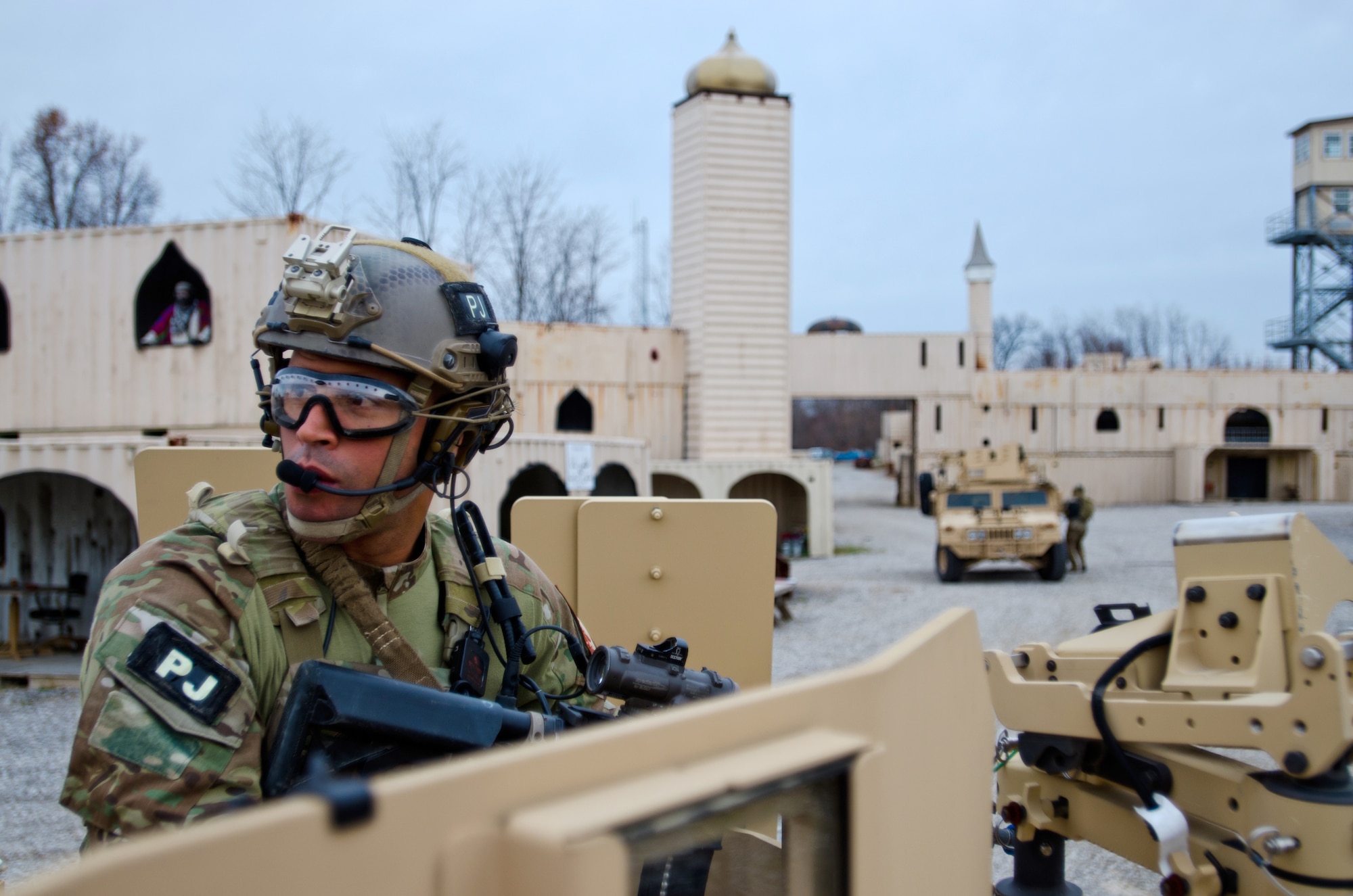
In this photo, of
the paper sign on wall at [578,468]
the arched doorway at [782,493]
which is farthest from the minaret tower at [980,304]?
the paper sign on wall at [578,468]

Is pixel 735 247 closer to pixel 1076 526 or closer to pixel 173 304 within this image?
pixel 1076 526

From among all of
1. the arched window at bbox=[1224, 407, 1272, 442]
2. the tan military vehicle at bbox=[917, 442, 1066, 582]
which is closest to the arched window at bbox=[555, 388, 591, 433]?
the tan military vehicle at bbox=[917, 442, 1066, 582]

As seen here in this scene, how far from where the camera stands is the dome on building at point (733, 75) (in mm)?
19844

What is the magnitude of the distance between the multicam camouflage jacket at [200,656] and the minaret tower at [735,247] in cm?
1817

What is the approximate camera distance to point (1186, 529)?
8.60ft

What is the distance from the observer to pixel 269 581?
1.77m

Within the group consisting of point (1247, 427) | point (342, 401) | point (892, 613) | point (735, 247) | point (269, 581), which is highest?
point (735, 247)

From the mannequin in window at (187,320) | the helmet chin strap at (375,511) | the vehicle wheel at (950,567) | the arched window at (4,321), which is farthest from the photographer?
the vehicle wheel at (950,567)

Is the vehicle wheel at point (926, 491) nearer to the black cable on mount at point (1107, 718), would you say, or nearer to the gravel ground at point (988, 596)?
the gravel ground at point (988, 596)

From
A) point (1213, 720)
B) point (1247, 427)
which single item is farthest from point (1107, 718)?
point (1247, 427)

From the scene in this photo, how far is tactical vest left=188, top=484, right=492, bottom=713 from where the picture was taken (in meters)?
1.69

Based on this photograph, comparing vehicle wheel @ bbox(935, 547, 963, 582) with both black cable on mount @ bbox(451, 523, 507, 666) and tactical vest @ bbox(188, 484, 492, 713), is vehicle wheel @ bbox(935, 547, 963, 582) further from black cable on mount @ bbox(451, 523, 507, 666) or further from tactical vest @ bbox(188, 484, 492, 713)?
tactical vest @ bbox(188, 484, 492, 713)

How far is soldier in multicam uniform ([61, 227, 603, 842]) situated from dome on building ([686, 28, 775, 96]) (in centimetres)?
1892

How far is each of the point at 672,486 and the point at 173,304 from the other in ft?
38.7
